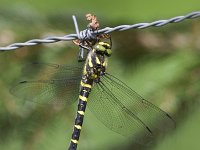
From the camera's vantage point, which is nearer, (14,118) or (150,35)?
(14,118)

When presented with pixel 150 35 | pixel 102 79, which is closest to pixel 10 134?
pixel 102 79

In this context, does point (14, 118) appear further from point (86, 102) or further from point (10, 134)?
point (86, 102)

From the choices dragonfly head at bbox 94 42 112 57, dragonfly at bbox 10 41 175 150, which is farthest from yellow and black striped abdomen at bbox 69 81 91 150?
dragonfly head at bbox 94 42 112 57

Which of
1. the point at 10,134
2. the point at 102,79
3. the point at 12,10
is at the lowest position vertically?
the point at 10,134

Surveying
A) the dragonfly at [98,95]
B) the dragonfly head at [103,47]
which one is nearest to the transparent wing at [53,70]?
the dragonfly at [98,95]

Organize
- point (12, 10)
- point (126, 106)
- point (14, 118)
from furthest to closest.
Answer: point (12, 10), point (14, 118), point (126, 106)

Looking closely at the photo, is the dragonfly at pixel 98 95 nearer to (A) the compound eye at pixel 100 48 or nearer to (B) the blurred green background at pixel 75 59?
(A) the compound eye at pixel 100 48

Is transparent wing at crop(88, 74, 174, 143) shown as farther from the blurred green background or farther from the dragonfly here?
the blurred green background
